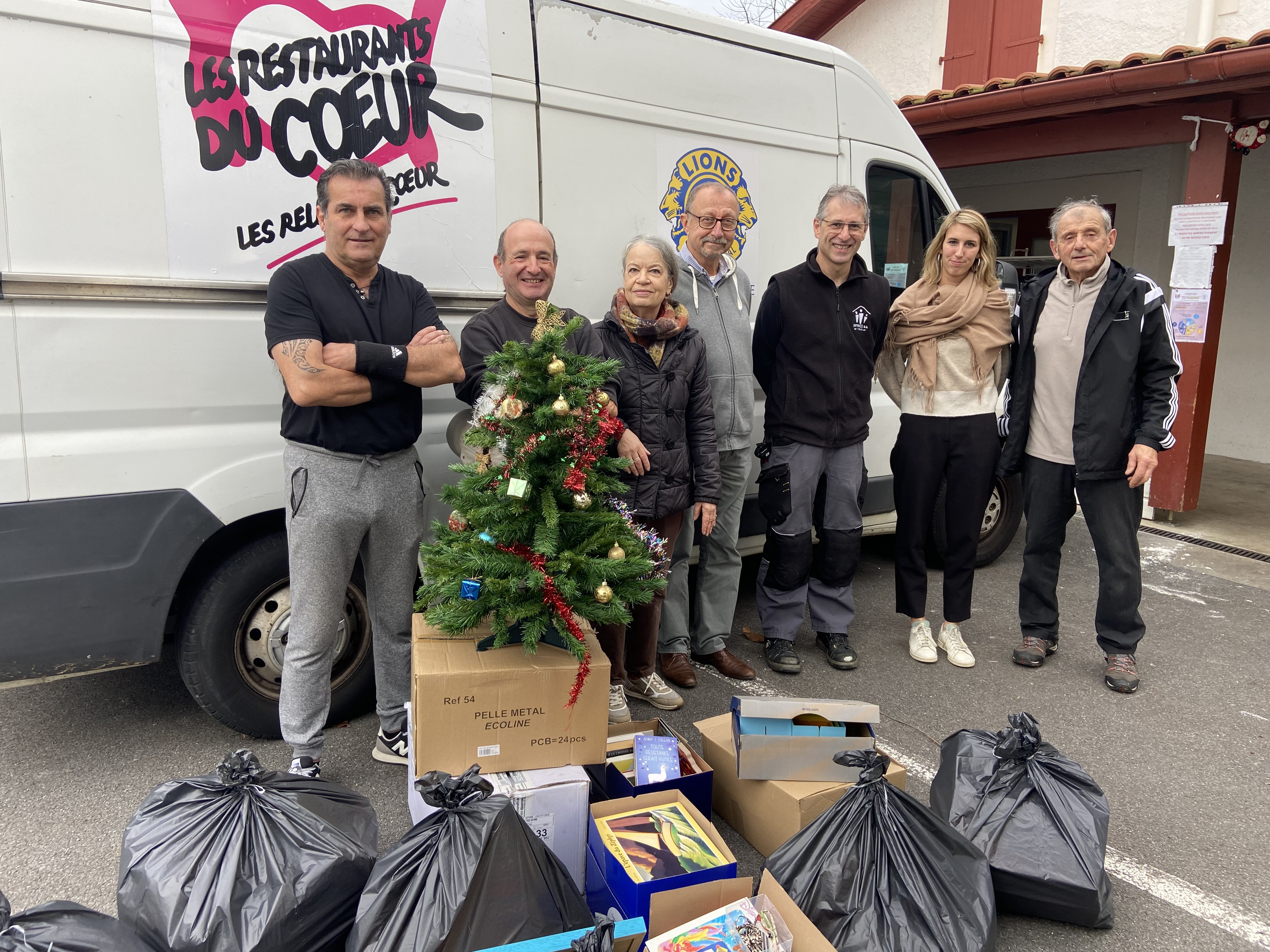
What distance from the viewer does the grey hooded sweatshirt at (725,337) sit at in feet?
11.7

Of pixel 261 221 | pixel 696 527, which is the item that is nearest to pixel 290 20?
pixel 261 221

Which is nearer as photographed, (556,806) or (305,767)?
(556,806)

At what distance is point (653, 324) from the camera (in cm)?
316

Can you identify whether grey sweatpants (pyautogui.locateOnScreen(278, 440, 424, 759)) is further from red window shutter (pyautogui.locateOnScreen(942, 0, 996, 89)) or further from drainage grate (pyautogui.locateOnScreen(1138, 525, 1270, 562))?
red window shutter (pyautogui.locateOnScreen(942, 0, 996, 89))

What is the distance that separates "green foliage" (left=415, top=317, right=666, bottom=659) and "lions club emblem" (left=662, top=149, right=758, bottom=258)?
1.35 metres

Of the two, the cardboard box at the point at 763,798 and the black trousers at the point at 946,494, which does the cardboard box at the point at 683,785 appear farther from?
the black trousers at the point at 946,494

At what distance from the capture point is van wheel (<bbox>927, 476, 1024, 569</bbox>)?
17.5 ft

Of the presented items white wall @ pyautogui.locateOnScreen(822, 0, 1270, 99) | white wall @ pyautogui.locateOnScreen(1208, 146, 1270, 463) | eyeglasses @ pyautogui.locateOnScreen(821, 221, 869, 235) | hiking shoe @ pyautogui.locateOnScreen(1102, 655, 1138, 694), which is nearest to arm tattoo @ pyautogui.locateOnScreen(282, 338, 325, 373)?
eyeglasses @ pyautogui.locateOnScreen(821, 221, 869, 235)

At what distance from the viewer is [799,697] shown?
3.75 meters

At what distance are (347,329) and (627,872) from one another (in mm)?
1724

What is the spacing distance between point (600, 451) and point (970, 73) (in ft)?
31.1

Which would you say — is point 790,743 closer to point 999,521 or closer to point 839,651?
point 839,651

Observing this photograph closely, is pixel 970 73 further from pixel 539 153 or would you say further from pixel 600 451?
pixel 600 451

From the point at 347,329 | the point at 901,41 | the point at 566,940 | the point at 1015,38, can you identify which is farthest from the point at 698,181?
the point at 901,41
